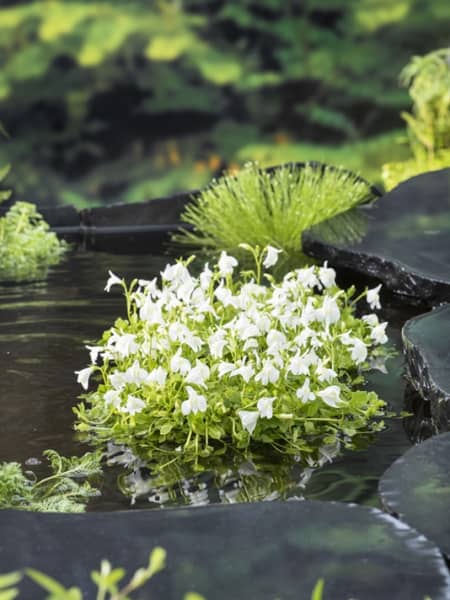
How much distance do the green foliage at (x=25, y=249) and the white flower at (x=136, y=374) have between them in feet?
Answer: 10.5

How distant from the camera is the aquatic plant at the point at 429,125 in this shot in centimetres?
830

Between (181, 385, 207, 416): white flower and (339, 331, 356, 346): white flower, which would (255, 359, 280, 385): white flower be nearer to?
(181, 385, 207, 416): white flower

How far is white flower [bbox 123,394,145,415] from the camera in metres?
3.37

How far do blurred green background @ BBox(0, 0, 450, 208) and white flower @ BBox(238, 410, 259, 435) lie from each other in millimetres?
8762

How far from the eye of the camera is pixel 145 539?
238 cm

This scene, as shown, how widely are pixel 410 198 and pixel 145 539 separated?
16.3ft

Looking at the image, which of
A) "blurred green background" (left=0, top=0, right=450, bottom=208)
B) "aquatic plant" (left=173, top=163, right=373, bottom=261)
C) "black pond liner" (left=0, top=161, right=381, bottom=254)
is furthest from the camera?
"blurred green background" (left=0, top=0, right=450, bottom=208)

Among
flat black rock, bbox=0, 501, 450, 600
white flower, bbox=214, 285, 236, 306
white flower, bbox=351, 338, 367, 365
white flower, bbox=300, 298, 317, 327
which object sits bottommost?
flat black rock, bbox=0, 501, 450, 600

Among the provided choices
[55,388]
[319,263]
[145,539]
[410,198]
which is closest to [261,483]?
[145,539]

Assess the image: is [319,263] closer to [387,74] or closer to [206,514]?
[206,514]

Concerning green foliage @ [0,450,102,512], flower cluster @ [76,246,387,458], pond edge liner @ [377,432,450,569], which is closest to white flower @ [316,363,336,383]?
flower cluster @ [76,246,387,458]

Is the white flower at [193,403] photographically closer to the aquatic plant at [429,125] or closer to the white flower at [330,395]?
the white flower at [330,395]

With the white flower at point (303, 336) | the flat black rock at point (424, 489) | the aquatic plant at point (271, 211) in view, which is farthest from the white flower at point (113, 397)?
the aquatic plant at point (271, 211)

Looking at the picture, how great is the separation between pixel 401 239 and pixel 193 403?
328 centimetres
